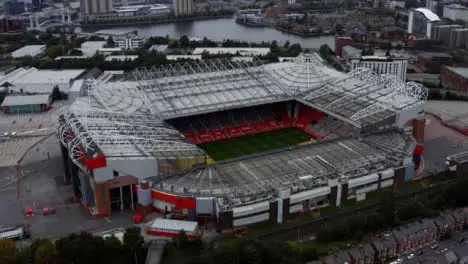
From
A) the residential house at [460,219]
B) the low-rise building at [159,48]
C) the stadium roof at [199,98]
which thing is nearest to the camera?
the residential house at [460,219]

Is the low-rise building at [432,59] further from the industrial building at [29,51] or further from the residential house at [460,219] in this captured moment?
the industrial building at [29,51]

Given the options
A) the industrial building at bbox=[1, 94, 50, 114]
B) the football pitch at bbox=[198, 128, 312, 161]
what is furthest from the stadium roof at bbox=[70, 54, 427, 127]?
the industrial building at bbox=[1, 94, 50, 114]

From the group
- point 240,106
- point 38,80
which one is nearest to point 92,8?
point 38,80

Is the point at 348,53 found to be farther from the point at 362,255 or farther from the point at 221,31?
the point at 362,255

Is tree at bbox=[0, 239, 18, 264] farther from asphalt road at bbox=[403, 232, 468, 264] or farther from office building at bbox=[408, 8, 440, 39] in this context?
office building at bbox=[408, 8, 440, 39]

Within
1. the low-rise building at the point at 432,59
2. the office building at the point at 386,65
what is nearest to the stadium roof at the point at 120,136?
the office building at the point at 386,65
